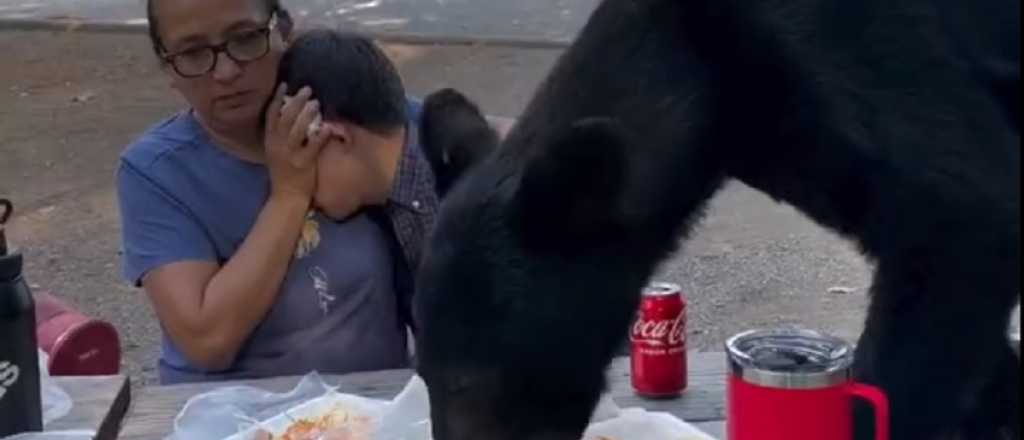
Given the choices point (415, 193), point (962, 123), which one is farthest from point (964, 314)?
point (415, 193)

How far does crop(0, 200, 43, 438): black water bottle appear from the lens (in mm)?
2381

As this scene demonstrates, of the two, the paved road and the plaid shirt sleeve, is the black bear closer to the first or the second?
the plaid shirt sleeve

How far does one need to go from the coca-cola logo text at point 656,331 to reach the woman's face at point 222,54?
0.79m

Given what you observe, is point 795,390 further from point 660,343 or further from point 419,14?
point 419,14

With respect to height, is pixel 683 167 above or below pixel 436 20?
above

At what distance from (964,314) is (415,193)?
3.16 ft

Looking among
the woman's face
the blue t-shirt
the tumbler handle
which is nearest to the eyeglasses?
the woman's face

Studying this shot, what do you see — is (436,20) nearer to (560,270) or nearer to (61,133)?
(61,133)

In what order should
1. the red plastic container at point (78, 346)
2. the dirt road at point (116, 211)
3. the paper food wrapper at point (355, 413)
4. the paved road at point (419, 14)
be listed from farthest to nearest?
the paved road at point (419, 14)
the dirt road at point (116, 211)
the red plastic container at point (78, 346)
the paper food wrapper at point (355, 413)

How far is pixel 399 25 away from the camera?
9.27m

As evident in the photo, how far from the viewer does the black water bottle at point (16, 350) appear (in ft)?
7.81

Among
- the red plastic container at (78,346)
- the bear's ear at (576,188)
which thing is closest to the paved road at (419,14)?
the red plastic container at (78,346)

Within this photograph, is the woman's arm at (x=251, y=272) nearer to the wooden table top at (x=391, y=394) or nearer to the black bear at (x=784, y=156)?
the wooden table top at (x=391, y=394)

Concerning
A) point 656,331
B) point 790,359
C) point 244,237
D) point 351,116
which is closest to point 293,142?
point 351,116
